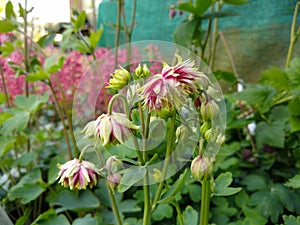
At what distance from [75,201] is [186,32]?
50 cm

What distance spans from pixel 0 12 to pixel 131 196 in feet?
2.25

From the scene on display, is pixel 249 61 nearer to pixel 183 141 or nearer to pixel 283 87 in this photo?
pixel 283 87

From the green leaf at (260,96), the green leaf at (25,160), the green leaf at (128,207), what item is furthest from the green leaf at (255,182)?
the green leaf at (25,160)

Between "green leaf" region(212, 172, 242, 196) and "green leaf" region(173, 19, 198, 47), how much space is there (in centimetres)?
51

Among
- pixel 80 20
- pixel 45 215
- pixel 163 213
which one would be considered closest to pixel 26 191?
pixel 45 215

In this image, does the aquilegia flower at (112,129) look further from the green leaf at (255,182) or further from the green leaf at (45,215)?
the green leaf at (255,182)

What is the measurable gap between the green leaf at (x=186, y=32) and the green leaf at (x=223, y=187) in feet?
1.66

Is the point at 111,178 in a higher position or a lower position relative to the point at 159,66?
lower

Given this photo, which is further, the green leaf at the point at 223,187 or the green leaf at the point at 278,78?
the green leaf at the point at 278,78

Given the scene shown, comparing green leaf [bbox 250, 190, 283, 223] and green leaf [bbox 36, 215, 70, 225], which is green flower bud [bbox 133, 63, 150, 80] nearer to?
green leaf [bbox 36, 215, 70, 225]

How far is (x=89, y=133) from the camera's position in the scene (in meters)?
0.39

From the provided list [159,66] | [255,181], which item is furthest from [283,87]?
[159,66]

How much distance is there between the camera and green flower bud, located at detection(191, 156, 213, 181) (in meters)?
0.42

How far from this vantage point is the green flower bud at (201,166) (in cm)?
42
